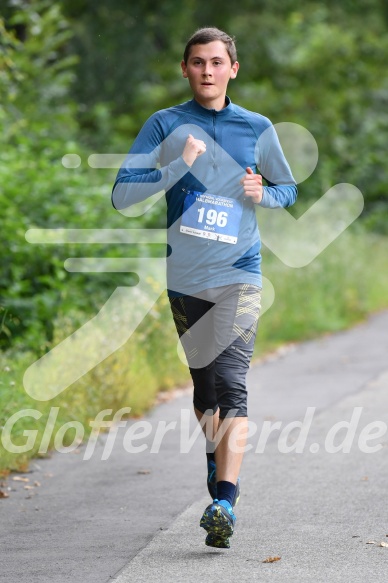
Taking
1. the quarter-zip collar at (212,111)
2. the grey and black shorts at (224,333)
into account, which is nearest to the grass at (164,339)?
the grey and black shorts at (224,333)

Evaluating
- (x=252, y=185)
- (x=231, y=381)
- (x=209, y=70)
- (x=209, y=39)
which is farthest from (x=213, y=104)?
(x=231, y=381)

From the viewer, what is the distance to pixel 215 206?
5.27m

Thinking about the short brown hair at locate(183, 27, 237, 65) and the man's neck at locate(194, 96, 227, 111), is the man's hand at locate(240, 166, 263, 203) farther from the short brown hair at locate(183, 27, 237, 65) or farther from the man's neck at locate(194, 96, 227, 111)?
the short brown hair at locate(183, 27, 237, 65)

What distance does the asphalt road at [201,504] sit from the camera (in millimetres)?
4887

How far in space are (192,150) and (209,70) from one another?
15.9 inches

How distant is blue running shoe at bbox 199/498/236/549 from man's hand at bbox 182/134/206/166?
1.45 m

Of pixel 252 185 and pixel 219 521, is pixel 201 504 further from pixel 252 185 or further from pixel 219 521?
pixel 252 185

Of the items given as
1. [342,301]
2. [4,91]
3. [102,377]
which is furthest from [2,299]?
[342,301]

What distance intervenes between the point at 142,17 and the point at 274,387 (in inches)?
539

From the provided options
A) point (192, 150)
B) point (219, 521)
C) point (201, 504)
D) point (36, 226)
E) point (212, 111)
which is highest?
point (212, 111)

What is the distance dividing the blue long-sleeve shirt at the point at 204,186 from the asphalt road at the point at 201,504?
3.83ft

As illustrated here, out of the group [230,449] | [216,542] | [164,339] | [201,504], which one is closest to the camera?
[216,542]

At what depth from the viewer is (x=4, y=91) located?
562 inches

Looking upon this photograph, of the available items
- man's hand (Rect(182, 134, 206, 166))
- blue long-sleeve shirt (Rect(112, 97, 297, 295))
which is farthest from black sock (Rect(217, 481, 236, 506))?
man's hand (Rect(182, 134, 206, 166))
